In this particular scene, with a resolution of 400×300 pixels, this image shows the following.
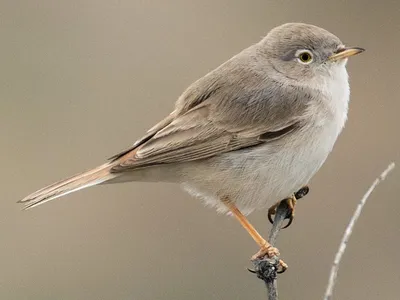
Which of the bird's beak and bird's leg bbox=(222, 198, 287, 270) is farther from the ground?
the bird's beak

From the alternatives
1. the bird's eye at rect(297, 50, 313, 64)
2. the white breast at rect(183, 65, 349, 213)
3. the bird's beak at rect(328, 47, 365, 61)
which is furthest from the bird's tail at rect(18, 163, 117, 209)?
the bird's beak at rect(328, 47, 365, 61)

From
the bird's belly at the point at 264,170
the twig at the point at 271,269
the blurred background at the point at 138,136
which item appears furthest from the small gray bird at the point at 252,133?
the blurred background at the point at 138,136

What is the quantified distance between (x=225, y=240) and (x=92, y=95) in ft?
10.0

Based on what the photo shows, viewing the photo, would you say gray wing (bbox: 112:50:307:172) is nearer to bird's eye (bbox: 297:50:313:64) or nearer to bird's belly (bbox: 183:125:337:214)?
bird's belly (bbox: 183:125:337:214)

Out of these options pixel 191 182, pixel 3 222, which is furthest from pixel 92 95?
pixel 191 182

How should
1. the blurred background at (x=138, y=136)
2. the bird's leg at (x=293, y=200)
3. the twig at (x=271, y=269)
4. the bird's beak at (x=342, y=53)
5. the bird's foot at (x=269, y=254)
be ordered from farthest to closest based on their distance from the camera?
the blurred background at (x=138, y=136) < the bird's leg at (x=293, y=200) < the bird's beak at (x=342, y=53) < the bird's foot at (x=269, y=254) < the twig at (x=271, y=269)

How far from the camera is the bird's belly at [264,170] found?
5.50 m

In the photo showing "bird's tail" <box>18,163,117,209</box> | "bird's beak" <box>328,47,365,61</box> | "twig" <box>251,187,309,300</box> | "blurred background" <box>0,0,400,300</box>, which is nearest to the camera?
"twig" <box>251,187,309,300</box>

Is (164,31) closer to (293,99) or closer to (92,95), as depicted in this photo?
(92,95)

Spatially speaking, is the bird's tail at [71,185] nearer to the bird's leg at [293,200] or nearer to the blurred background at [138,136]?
the bird's leg at [293,200]

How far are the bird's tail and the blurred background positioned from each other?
254cm

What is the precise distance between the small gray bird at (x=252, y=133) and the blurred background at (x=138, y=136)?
240 cm

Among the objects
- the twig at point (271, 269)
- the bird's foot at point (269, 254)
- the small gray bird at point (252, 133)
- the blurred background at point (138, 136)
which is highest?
the blurred background at point (138, 136)

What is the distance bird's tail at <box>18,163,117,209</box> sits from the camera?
5.52 m
